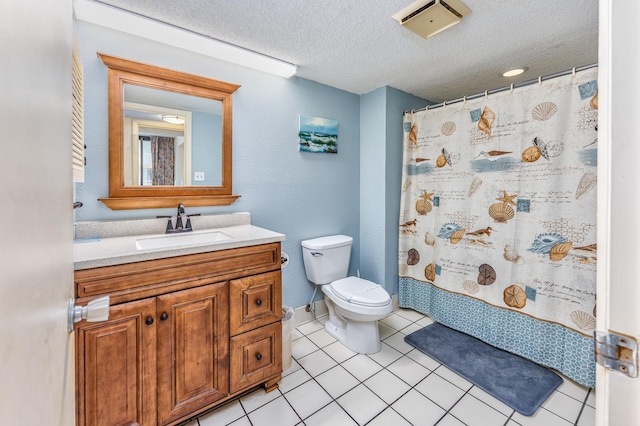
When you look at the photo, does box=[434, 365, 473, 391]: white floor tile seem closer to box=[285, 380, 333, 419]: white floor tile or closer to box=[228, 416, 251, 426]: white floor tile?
box=[285, 380, 333, 419]: white floor tile

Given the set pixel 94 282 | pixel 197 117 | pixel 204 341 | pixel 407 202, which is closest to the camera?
pixel 94 282

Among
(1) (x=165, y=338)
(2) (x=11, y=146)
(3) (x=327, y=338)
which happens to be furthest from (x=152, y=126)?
(3) (x=327, y=338)

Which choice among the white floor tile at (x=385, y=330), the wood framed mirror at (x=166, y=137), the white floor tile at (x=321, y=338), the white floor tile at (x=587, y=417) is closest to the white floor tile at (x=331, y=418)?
the white floor tile at (x=321, y=338)

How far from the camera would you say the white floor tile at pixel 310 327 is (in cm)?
235

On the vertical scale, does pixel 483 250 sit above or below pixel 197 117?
below

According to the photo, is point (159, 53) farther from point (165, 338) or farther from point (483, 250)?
point (483, 250)

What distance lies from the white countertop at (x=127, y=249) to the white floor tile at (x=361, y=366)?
3.37 feet

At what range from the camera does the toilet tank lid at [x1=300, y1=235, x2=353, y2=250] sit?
2.29 metres

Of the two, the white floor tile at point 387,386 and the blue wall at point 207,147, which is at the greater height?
the blue wall at point 207,147

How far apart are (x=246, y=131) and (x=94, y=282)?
1.33 metres

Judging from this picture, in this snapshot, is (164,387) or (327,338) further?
(327,338)

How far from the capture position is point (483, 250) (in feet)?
7.01

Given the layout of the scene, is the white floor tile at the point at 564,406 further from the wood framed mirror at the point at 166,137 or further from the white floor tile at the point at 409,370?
the wood framed mirror at the point at 166,137

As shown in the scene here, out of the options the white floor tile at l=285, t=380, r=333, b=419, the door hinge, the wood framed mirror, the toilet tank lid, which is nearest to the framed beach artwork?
the wood framed mirror
